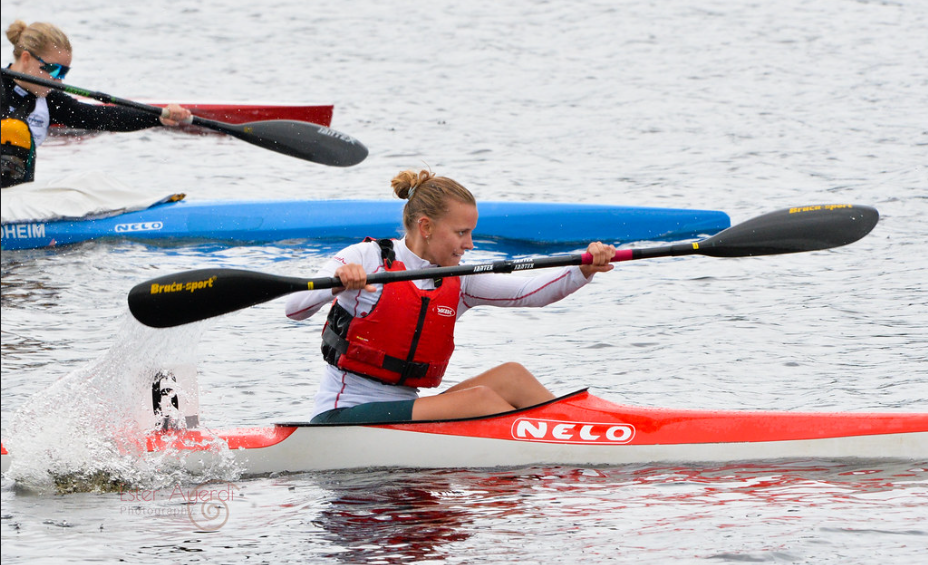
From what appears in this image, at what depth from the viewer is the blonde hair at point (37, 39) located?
6.25 meters

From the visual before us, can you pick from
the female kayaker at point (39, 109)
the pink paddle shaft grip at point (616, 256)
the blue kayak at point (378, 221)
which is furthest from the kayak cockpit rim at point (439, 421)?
the blue kayak at point (378, 221)

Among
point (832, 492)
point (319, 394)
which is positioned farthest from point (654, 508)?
point (319, 394)

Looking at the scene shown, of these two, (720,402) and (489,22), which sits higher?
(489,22)

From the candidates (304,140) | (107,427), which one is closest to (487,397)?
(107,427)

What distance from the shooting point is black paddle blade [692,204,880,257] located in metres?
4.05

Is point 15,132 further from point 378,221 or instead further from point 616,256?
point 616,256

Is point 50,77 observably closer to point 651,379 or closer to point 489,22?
point 651,379

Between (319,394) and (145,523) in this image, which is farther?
(319,394)

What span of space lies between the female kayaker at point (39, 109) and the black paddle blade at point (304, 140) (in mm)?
353

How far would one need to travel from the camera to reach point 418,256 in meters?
3.76

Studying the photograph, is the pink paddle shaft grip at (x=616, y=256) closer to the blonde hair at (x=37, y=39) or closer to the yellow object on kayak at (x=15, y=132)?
the blonde hair at (x=37, y=39)

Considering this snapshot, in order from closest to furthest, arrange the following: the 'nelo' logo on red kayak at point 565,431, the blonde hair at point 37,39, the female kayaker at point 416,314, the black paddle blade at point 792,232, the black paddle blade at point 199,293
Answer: the black paddle blade at point 199,293 → the female kayaker at point 416,314 → the 'nelo' logo on red kayak at point 565,431 → the black paddle blade at point 792,232 → the blonde hair at point 37,39

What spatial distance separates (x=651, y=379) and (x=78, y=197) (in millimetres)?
3796

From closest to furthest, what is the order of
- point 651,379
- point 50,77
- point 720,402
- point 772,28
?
point 720,402 → point 651,379 → point 50,77 → point 772,28
